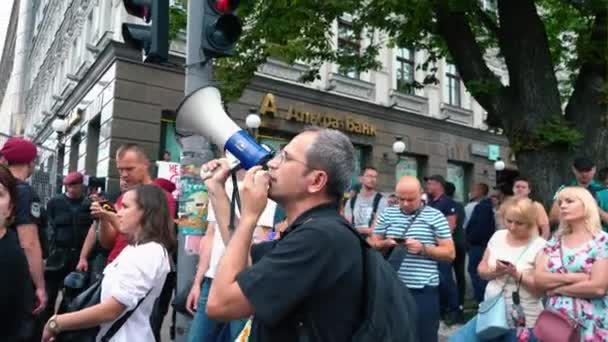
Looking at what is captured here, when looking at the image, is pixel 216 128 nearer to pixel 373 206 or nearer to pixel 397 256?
pixel 397 256

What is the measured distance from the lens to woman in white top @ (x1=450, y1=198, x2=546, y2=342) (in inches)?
145

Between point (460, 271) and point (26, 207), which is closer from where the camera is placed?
point (26, 207)

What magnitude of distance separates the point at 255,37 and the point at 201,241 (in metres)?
4.44

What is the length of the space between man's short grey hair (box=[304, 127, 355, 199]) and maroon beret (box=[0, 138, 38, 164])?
2869 mm

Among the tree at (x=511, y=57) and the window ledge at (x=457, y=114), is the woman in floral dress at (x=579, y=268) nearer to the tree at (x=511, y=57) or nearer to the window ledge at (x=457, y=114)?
the tree at (x=511, y=57)

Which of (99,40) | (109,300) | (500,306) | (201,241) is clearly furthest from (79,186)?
(99,40)

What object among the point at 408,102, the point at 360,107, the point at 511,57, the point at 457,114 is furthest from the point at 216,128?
the point at 457,114

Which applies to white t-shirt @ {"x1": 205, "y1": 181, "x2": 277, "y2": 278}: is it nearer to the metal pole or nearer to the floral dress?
the metal pole

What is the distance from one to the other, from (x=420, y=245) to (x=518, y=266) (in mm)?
700

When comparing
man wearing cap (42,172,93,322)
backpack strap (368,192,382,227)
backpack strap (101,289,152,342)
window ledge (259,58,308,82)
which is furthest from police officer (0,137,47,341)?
window ledge (259,58,308,82)

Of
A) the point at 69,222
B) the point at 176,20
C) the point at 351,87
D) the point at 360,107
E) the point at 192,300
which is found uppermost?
the point at 351,87

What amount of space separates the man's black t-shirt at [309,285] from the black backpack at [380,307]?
0.02m

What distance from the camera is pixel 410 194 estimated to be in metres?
4.31

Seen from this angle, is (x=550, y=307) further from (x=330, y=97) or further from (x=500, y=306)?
(x=330, y=97)
